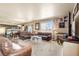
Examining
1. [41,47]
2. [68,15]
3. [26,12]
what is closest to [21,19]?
[26,12]

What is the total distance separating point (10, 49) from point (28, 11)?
2.34 ft

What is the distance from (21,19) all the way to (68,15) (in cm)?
80

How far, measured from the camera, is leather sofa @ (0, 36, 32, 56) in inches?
117

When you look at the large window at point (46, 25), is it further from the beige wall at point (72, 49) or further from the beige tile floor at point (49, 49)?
the beige wall at point (72, 49)

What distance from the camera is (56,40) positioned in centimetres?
297

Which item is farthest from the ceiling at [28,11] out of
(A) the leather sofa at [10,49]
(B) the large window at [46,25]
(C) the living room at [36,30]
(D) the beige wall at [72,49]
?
(D) the beige wall at [72,49]

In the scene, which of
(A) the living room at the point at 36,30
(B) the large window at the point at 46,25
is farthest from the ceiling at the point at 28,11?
(B) the large window at the point at 46,25

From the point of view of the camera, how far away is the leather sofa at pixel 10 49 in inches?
117

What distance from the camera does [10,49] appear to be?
2971 mm

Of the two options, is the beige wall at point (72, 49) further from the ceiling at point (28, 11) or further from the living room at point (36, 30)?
the ceiling at point (28, 11)

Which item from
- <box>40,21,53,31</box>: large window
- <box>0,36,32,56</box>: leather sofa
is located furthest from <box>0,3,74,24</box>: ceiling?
<box>0,36,32,56</box>: leather sofa

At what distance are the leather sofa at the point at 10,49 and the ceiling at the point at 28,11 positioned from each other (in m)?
0.34

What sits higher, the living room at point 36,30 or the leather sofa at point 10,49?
the living room at point 36,30

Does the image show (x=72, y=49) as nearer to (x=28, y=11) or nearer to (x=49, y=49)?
(x=49, y=49)
